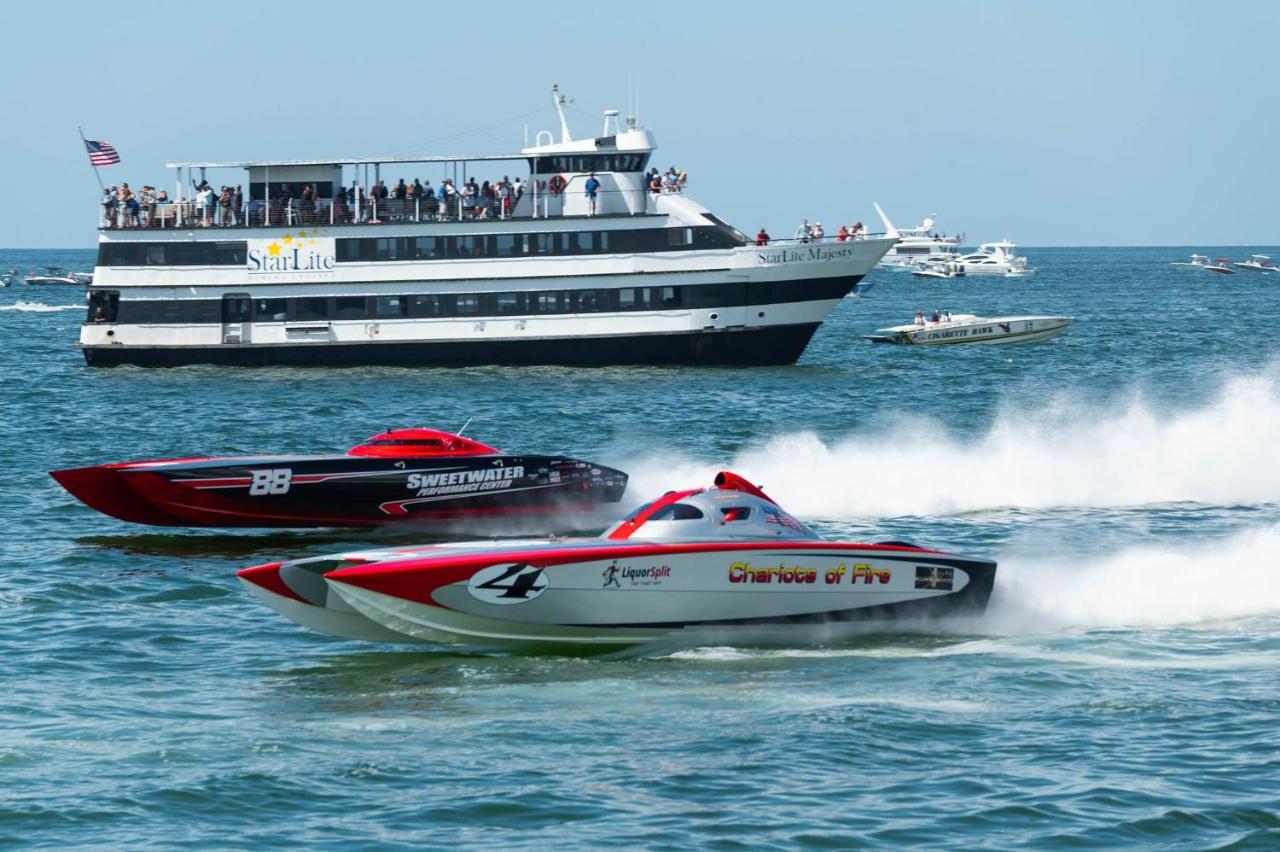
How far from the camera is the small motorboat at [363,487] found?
20.9 m

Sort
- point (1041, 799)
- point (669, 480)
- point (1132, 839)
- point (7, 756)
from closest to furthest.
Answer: point (1132, 839) → point (1041, 799) → point (7, 756) → point (669, 480)

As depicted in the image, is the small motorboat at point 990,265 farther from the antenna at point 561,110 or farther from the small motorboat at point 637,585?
the small motorboat at point 637,585

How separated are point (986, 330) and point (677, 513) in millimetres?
44187

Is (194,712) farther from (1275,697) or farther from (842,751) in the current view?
(1275,697)

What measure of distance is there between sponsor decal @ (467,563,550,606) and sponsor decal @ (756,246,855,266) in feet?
96.3

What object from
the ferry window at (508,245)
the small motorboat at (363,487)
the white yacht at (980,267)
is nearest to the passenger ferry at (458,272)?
the ferry window at (508,245)

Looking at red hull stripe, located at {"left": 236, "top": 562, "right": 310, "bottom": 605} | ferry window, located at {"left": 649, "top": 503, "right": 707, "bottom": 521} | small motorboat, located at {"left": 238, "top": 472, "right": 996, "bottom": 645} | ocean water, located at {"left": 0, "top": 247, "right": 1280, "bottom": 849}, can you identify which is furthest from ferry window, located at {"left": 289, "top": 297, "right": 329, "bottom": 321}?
ferry window, located at {"left": 649, "top": 503, "right": 707, "bottom": 521}

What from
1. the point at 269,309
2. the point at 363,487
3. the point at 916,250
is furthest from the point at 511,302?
the point at 916,250

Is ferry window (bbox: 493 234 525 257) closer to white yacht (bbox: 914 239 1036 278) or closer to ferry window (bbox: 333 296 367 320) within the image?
ferry window (bbox: 333 296 367 320)

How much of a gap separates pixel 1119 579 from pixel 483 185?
29267 millimetres

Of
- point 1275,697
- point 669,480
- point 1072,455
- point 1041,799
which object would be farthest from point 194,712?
point 1072,455

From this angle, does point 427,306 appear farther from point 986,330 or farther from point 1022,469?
point 986,330

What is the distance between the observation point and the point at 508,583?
1427 centimetres

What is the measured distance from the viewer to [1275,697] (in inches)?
510
